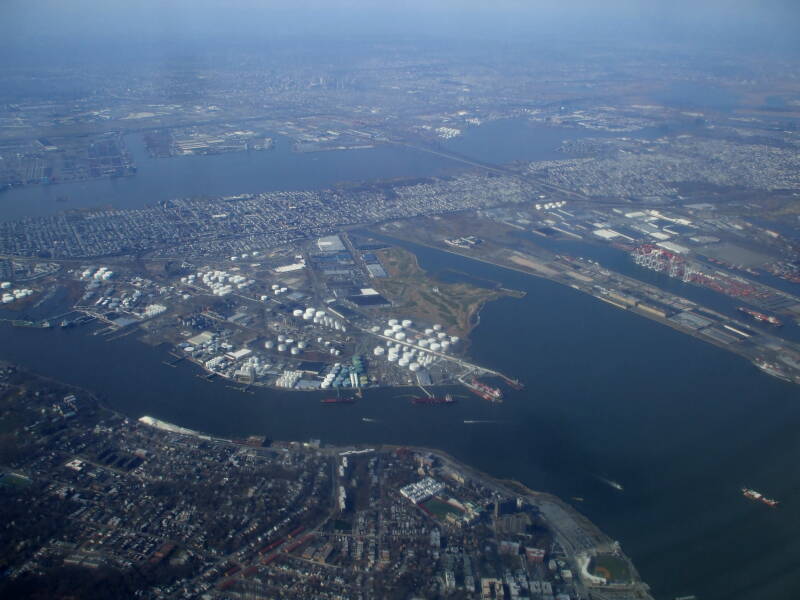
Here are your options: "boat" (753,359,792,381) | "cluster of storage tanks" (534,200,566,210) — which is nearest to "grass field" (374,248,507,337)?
"boat" (753,359,792,381)

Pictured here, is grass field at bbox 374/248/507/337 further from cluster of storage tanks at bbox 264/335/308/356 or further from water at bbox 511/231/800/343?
water at bbox 511/231/800/343

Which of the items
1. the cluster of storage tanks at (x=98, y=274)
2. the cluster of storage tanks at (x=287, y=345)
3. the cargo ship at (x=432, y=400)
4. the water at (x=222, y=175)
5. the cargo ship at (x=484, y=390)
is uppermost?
the cargo ship at (x=484, y=390)

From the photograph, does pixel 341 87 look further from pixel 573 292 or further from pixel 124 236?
pixel 573 292

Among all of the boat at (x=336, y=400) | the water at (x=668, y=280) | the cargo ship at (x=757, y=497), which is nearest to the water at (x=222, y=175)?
the water at (x=668, y=280)

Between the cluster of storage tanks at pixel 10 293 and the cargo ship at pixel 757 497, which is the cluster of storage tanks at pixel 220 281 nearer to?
the cluster of storage tanks at pixel 10 293

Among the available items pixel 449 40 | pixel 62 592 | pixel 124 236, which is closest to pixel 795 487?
pixel 62 592

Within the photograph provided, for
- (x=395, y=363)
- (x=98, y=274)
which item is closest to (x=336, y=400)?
(x=395, y=363)
